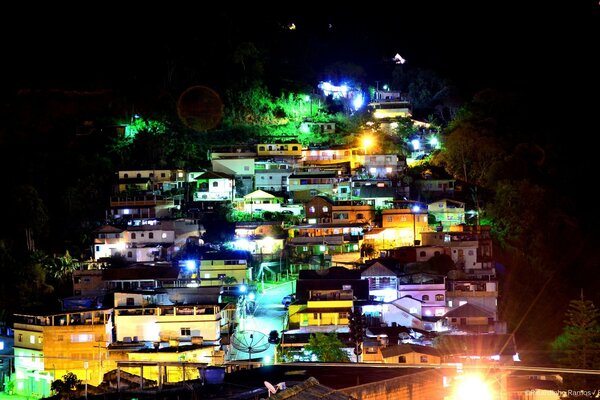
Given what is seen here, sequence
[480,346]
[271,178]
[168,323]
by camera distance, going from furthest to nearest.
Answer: [271,178] < [168,323] < [480,346]

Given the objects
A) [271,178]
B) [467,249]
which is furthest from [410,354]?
[271,178]

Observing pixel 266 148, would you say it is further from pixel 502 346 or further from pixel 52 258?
pixel 502 346

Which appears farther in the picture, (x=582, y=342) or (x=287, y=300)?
(x=287, y=300)

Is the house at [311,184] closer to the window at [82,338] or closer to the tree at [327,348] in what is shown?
the window at [82,338]

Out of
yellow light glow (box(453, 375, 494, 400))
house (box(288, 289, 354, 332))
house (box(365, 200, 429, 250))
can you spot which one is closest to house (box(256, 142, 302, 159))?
house (box(365, 200, 429, 250))

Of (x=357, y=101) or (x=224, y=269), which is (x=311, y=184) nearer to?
(x=224, y=269)

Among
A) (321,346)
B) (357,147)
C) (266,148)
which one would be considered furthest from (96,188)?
(321,346)
